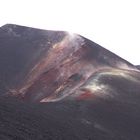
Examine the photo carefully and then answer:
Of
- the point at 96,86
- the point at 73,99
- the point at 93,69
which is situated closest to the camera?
the point at 73,99

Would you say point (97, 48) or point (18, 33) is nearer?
point (97, 48)

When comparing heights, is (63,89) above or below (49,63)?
below

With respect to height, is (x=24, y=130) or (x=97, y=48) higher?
(x=97, y=48)

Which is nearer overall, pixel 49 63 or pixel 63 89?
pixel 63 89

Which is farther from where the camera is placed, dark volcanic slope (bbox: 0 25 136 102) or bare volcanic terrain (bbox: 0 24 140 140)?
dark volcanic slope (bbox: 0 25 136 102)

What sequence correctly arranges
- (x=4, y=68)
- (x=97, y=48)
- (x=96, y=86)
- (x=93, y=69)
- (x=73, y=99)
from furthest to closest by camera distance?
(x=4, y=68), (x=97, y=48), (x=93, y=69), (x=96, y=86), (x=73, y=99)

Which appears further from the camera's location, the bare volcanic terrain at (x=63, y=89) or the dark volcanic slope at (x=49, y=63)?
the dark volcanic slope at (x=49, y=63)

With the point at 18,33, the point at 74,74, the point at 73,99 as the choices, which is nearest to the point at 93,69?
the point at 74,74

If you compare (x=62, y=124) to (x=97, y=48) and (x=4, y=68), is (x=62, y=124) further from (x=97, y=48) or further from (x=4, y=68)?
(x=4, y=68)
